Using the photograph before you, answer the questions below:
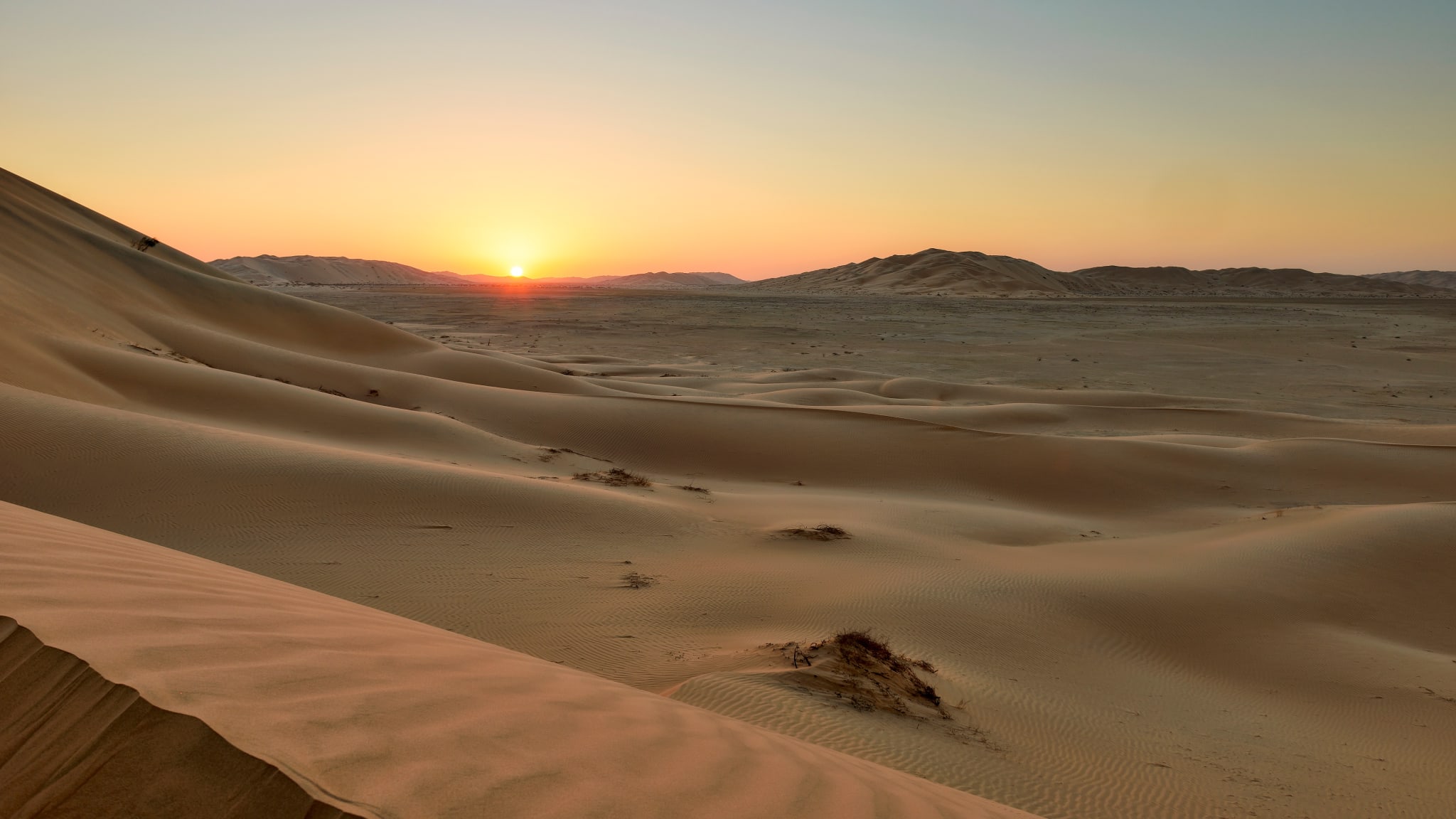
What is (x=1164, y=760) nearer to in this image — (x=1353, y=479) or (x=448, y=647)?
(x=448, y=647)

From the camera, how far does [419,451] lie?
9930 millimetres

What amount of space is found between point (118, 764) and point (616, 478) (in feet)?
26.8

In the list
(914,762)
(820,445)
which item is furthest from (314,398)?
(914,762)

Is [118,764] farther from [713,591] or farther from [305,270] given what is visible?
[305,270]

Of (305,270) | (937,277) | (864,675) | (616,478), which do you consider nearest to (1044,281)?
(937,277)

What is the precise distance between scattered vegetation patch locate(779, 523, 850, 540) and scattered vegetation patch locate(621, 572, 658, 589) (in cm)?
190

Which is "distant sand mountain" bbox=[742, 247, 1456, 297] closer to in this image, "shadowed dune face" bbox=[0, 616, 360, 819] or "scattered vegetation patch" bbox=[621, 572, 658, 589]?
"scattered vegetation patch" bbox=[621, 572, 658, 589]

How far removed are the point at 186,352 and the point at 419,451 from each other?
7947mm

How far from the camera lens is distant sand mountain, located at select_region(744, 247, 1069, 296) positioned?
8400 centimetres

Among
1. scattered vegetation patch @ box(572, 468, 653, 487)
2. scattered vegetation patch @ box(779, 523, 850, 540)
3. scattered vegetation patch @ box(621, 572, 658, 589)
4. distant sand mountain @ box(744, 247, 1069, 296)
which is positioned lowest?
scattered vegetation patch @ box(779, 523, 850, 540)

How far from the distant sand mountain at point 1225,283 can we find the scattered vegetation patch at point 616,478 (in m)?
82.3

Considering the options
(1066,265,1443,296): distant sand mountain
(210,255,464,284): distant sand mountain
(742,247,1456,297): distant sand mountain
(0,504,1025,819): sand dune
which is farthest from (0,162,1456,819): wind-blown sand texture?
(210,255,464,284): distant sand mountain

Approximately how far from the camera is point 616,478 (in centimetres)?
986

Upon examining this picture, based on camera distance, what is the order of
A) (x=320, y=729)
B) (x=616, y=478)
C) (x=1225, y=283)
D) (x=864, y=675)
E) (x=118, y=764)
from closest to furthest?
(x=118, y=764) → (x=320, y=729) → (x=864, y=675) → (x=616, y=478) → (x=1225, y=283)
